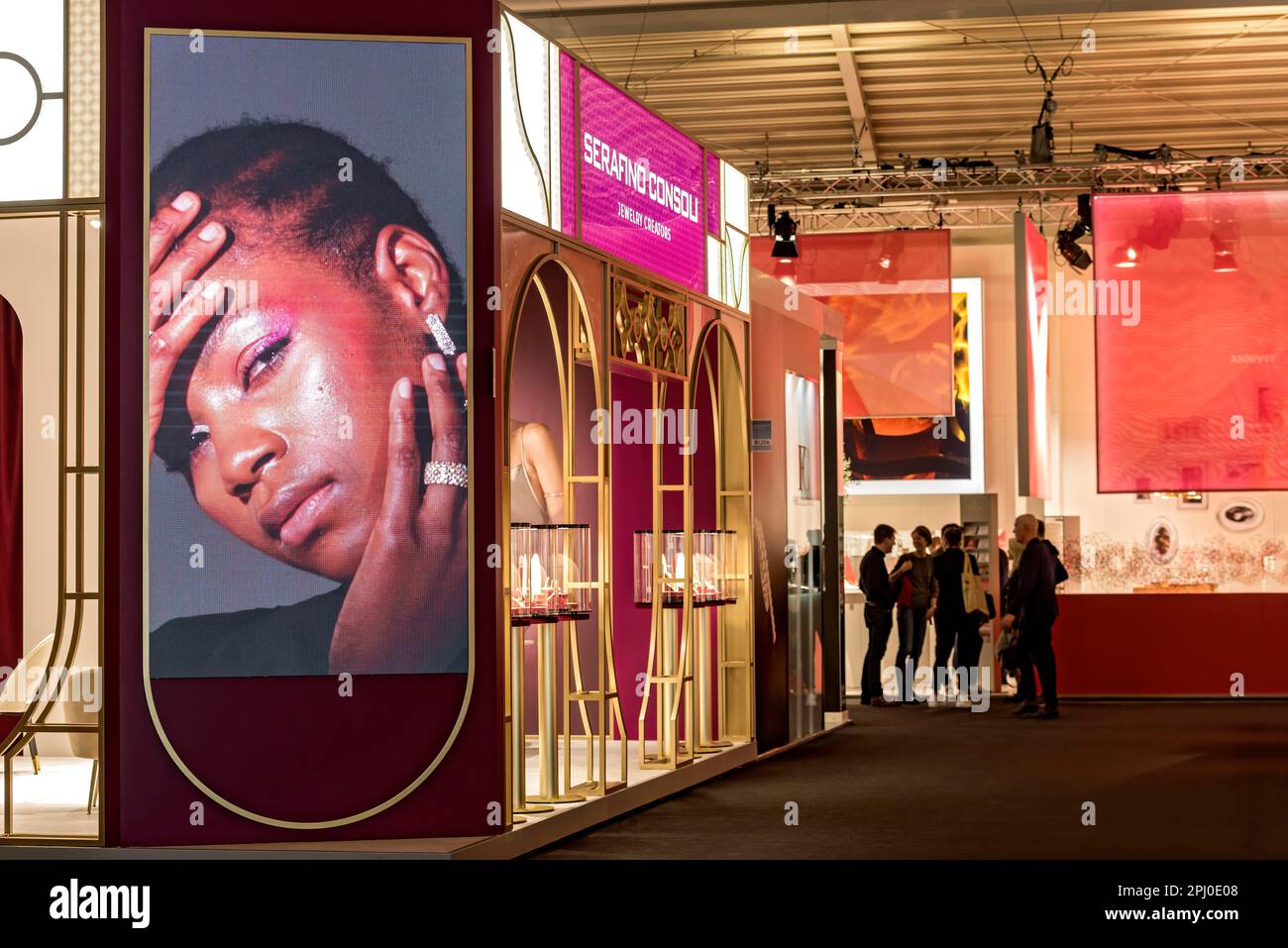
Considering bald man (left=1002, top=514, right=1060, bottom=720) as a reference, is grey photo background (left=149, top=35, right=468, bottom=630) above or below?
above

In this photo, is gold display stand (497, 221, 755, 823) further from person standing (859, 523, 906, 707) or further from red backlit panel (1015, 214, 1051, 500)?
person standing (859, 523, 906, 707)

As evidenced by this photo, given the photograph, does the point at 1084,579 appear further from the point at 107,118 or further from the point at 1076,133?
the point at 107,118

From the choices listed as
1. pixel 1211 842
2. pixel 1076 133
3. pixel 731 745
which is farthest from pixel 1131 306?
pixel 1211 842

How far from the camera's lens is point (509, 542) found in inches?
252

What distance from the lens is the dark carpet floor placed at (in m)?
6.69

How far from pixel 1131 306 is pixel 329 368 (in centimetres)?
760

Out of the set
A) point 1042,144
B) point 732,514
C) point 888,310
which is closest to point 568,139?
point 732,514

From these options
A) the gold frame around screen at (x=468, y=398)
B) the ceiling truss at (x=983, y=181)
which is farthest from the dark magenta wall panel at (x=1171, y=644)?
the gold frame around screen at (x=468, y=398)

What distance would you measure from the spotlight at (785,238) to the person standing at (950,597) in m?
2.74

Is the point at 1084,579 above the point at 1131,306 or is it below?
below

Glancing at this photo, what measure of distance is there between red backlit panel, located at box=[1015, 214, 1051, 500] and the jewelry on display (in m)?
5.67

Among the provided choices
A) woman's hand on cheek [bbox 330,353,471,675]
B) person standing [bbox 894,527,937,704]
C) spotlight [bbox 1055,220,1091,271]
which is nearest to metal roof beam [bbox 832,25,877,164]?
spotlight [bbox 1055,220,1091,271]
